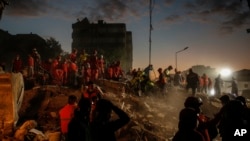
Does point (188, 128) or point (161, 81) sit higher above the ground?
point (161, 81)

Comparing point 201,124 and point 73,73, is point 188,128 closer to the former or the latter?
point 201,124

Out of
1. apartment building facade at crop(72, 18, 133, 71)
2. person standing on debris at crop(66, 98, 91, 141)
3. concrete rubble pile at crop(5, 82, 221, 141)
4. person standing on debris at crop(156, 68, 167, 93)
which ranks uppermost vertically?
apartment building facade at crop(72, 18, 133, 71)

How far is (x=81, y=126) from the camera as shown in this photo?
4480mm

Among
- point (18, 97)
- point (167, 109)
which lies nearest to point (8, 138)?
point (18, 97)

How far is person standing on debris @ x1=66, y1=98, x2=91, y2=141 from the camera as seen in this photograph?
436 centimetres

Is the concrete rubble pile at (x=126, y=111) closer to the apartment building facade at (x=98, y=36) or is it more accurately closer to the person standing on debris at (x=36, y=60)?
the person standing on debris at (x=36, y=60)

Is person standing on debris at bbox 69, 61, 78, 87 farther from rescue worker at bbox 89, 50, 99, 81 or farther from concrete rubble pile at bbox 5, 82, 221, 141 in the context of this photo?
concrete rubble pile at bbox 5, 82, 221, 141

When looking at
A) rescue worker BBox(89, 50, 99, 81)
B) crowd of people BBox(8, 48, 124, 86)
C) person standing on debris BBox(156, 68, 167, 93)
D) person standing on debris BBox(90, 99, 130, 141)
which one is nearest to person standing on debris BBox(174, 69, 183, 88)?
person standing on debris BBox(156, 68, 167, 93)

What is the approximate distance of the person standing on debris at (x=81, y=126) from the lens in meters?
4.36

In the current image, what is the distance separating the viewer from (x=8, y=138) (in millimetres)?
11172

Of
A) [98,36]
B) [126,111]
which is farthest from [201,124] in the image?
[98,36]

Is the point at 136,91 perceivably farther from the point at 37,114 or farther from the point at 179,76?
the point at 37,114

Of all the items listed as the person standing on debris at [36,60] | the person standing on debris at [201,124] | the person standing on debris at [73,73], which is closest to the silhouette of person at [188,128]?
the person standing on debris at [201,124]

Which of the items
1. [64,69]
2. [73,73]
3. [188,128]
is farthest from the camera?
[73,73]
